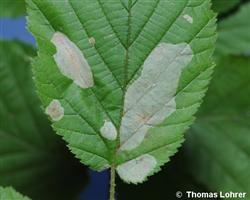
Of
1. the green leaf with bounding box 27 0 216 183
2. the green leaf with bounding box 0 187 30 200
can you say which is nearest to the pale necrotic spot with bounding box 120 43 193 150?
the green leaf with bounding box 27 0 216 183

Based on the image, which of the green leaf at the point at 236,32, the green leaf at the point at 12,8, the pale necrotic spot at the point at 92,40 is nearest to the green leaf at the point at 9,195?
the pale necrotic spot at the point at 92,40

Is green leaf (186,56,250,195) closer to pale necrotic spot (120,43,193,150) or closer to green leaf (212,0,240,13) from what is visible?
green leaf (212,0,240,13)

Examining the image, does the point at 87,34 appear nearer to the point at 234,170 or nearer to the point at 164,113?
the point at 164,113

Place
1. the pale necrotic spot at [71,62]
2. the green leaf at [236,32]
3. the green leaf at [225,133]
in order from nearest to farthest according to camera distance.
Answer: the pale necrotic spot at [71,62] < the green leaf at [225,133] < the green leaf at [236,32]

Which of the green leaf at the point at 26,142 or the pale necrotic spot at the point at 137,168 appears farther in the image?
the green leaf at the point at 26,142

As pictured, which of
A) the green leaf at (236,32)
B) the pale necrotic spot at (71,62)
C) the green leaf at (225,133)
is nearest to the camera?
the pale necrotic spot at (71,62)

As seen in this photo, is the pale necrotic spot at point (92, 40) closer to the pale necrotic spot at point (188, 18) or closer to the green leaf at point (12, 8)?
the pale necrotic spot at point (188, 18)

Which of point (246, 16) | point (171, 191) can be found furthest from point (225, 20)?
point (171, 191)
